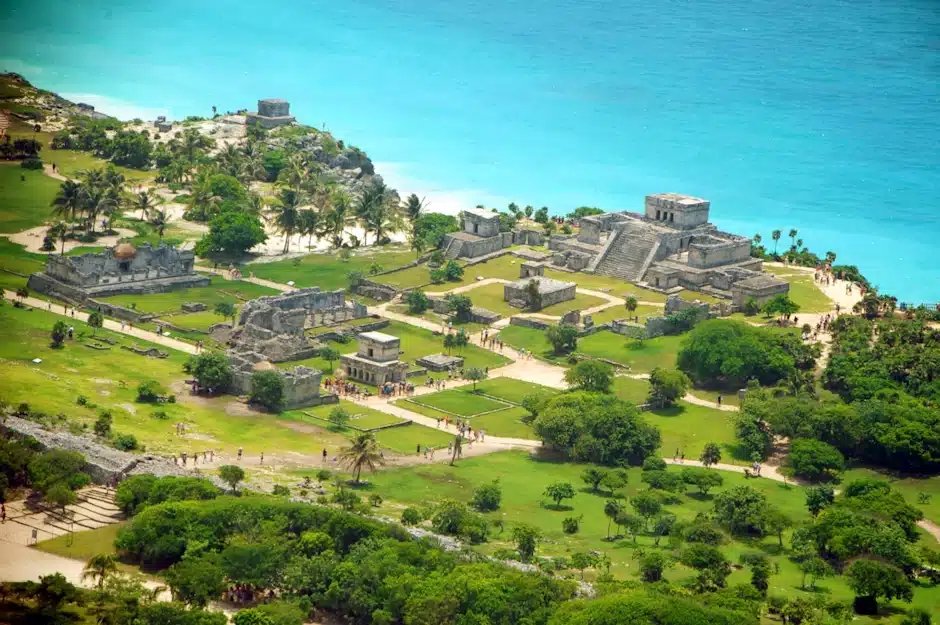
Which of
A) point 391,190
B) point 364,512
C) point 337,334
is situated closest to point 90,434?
point 364,512

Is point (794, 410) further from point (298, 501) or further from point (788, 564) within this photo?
point (298, 501)

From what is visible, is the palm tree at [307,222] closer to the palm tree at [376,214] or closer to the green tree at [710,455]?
the palm tree at [376,214]

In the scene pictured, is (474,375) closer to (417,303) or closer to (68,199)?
(417,303)

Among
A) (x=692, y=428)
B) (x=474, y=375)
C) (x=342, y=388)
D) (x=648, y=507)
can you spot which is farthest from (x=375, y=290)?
(x=648, y=507)

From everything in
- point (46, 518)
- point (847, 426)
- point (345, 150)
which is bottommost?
point (46, 518)

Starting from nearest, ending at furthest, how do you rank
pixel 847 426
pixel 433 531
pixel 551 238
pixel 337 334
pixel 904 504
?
pixel 433 531, pixel 904 504, pixel 847 426, pixel 337 334, pixel 551 238

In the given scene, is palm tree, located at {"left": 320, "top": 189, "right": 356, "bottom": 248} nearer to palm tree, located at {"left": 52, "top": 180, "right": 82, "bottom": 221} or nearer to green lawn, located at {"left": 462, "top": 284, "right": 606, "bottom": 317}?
green lawn, located at {"left": 462, "top": 284, "right": 606, "bottom": 317}

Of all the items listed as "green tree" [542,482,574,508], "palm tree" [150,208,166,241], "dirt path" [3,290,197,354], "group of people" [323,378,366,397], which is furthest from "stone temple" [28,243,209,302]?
"green tree" [542,482,574,508]
